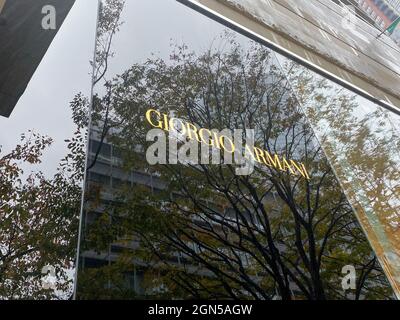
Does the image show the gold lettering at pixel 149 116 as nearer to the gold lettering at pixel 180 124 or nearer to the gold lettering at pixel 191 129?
the gold lettering at pixel 180 124

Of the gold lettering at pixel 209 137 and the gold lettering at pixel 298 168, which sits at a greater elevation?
the gold lettering at pixel 209 137

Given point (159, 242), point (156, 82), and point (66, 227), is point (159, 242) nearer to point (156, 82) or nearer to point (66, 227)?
point (66, 227)

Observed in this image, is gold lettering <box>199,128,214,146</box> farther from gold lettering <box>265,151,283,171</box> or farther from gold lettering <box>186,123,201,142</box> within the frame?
gold lettering <box>265,151,283,171</box>

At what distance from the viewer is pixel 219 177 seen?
394 cm

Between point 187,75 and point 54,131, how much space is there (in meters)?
1.85

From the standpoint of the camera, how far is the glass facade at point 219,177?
319 cm

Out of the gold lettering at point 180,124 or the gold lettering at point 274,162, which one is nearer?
the gold lettering at point 180,124

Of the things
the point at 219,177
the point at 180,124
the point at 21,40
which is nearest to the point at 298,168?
the point at 219,177

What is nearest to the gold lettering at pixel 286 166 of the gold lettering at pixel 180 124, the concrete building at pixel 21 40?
the gold lettering at pixel 180 124

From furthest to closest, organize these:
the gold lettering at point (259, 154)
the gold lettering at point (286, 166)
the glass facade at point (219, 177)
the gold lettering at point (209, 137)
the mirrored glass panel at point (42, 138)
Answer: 1. the gold lettering at point (286, 166)
2. the gold lettering at point (259, 154)
3. the gold lettering at point (209, 137)
4. the glass facade at point (219, 177)
5. the mirrored glass panel at point (42, 138)

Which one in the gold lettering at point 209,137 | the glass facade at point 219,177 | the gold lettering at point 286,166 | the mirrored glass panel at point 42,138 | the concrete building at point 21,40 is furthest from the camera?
the gold lettering at point 286,166

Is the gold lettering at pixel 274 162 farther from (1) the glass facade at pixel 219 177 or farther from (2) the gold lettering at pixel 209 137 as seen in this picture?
(2) the gold lettering at pixel 209 137
